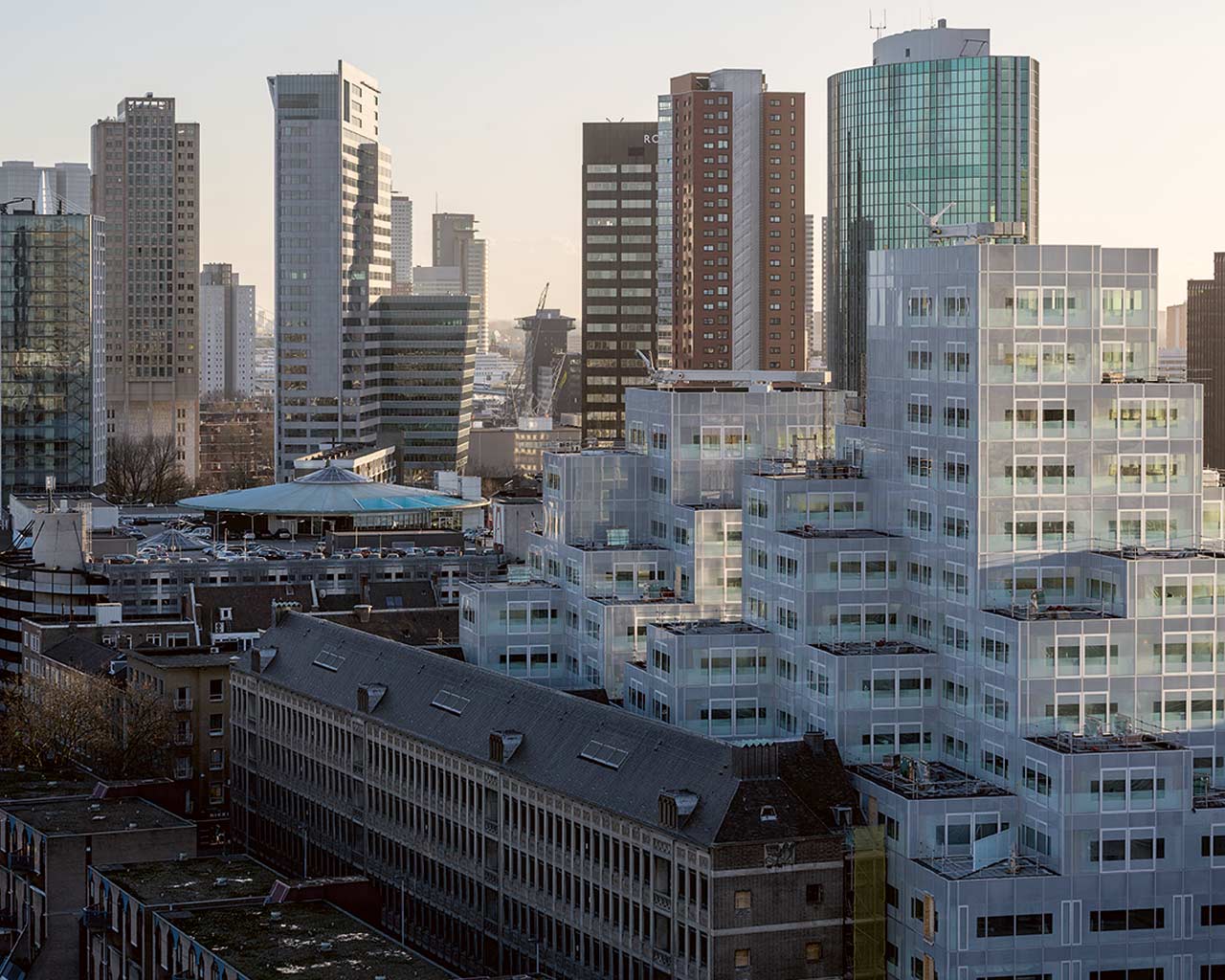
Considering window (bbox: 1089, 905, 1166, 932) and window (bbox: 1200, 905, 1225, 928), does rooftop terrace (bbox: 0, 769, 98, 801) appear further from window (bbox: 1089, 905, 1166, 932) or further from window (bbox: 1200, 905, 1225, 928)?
window (bbox: 1200, 905, 1225, 928)

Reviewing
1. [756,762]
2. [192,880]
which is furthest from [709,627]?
[192,880]

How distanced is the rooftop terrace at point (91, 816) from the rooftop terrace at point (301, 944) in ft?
60.5

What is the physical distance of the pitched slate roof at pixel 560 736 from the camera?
125000 millimetres

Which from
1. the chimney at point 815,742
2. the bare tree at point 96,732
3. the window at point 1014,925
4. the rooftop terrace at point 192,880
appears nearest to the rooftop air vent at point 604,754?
the chimney at point 815,742

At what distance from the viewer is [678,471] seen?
561ft

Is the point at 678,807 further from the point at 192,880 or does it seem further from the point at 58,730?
the point at 58,730

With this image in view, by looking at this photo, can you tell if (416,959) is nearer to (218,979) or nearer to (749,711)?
(218,979)

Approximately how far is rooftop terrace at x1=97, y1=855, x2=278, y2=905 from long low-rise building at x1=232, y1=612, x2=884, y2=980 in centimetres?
1334

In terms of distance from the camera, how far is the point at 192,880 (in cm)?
13788

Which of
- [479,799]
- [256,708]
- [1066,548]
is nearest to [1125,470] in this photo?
[1066,548]

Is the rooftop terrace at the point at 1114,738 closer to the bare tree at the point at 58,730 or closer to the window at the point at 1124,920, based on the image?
the window at the point at 1124,920

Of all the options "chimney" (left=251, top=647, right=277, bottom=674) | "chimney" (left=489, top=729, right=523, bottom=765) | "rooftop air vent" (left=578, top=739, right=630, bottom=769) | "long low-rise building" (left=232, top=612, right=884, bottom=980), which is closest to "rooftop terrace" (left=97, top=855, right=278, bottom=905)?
"long low-rise building" (left=232, top=612, right=884, bottom=980)

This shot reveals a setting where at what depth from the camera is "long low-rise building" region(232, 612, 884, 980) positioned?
124 metres

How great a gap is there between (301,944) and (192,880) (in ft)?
53.6
